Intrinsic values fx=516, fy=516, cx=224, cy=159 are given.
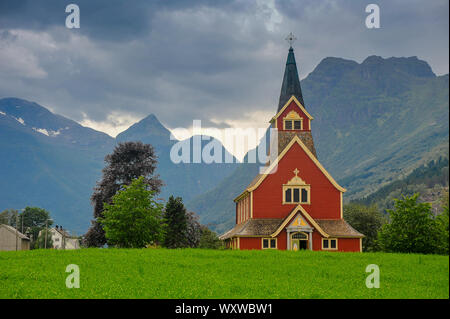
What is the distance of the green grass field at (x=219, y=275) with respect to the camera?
1909cm

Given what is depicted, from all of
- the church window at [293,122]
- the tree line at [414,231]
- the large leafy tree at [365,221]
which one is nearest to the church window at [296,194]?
the church window at [293,122]

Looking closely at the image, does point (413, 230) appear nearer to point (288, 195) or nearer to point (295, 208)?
point (295, 208)

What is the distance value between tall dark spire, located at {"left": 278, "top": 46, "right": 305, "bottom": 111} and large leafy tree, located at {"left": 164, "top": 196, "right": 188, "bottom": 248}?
775 inches

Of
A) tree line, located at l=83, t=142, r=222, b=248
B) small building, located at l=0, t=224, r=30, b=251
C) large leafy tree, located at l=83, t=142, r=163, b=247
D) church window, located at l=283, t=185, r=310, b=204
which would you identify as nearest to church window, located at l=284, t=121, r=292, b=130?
church window, located at l=283, t=185, r=310, b=204

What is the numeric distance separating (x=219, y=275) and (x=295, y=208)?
90.8 ft

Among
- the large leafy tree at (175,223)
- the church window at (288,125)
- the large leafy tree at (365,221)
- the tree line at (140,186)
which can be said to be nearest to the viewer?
the church window at (288,125)

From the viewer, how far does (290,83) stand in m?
61.6

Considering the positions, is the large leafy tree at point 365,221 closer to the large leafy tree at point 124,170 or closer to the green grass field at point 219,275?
the large leafy tree at point 124,170

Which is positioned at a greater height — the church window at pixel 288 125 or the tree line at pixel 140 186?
the church window at pixel 288 125

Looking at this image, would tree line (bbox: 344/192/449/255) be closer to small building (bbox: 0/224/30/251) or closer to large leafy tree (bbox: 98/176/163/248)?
large leafy tree (bbox: 98/176/163/248)

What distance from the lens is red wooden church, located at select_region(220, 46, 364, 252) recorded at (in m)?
50.7

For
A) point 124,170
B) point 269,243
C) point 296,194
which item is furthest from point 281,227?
point 124,170

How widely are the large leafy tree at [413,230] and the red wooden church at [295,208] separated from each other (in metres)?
8.70

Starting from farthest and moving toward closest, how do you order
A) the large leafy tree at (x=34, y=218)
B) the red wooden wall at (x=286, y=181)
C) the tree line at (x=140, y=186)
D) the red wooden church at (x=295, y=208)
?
the large leafy tree at (x=34, y=218) → the tree line at (x=140, y=186) → the red wooden wall at (x=286, y=181) → the red wooden church at (x=295, y=208)
